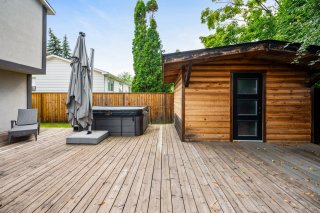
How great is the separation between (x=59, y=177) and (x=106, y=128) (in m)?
3.80

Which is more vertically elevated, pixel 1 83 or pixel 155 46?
pixel 155 46

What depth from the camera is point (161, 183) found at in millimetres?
2902

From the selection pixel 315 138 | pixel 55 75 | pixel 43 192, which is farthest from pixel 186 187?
pixel 55 75

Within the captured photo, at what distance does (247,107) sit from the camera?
6.06 meters

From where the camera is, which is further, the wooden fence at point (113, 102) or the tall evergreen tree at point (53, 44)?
the tall evergreen tree at point (53, 44)

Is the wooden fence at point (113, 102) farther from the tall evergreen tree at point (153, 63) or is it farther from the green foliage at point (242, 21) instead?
the green foliage at point (242, 21)

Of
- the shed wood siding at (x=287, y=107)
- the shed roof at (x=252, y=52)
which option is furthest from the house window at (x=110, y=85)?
the shed wood siding at (x=287, y=107)

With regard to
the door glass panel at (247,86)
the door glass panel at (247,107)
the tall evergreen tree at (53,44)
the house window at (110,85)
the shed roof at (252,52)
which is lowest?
the door glass panel at (247,107)

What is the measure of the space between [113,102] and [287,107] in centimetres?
818

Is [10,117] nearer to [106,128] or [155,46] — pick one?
[106,128]

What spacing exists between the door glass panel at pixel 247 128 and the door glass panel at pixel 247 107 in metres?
0.31

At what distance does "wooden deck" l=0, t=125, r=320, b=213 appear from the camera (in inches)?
90.6

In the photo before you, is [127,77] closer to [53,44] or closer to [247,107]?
[53,44]

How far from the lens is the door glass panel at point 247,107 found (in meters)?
6.05
